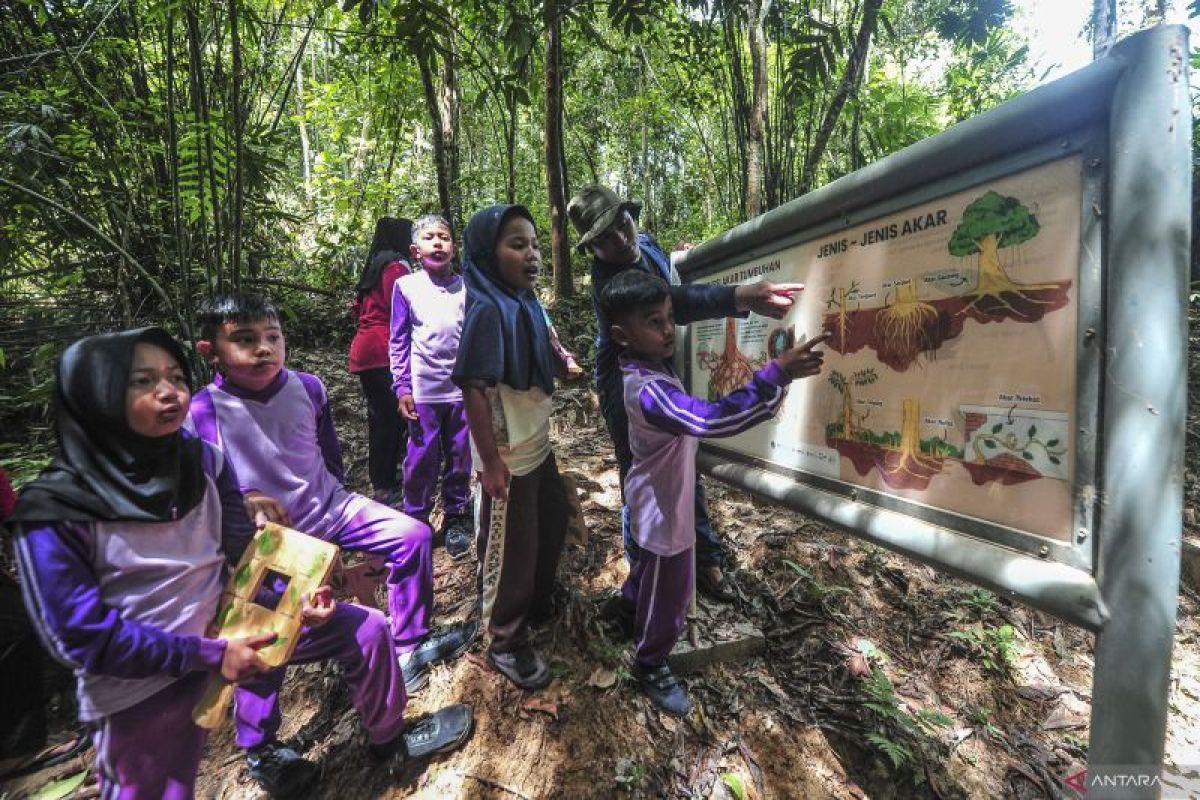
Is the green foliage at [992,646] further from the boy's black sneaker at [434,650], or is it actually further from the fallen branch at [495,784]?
the boy's black sneaker at [434,650]

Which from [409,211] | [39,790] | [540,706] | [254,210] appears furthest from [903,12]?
[39,790]

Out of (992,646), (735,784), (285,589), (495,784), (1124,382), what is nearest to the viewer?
(1124,382)

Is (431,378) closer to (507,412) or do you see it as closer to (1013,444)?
(507,412)

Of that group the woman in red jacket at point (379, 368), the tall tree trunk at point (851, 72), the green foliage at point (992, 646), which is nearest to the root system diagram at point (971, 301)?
the green foliage at point (992, 646)

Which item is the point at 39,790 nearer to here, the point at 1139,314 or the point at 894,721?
the point at 894,721

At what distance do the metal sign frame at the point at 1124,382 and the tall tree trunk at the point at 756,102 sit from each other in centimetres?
335

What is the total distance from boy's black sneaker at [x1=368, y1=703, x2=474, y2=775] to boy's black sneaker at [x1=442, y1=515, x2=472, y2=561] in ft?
3.96

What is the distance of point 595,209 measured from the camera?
2.37m

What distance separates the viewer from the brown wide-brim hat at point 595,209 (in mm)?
2307

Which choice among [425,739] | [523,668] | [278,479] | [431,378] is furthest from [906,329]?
[431,378]

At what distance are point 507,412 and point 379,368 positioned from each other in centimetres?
190

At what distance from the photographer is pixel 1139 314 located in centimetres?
98

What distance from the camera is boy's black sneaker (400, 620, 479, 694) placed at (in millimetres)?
2223

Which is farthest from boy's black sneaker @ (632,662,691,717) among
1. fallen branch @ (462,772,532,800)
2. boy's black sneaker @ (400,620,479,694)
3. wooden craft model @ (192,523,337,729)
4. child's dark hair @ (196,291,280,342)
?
child's dark hair @ (196,291,280,342)
